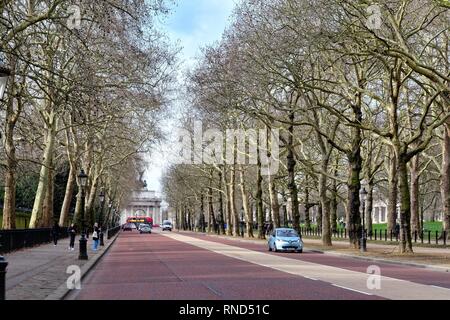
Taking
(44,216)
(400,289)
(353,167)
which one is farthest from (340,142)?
(400,289)

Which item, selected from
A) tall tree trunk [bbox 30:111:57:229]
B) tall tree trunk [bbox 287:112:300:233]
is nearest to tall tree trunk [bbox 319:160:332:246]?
tall tree trunk [bbox 287:112:300:233]

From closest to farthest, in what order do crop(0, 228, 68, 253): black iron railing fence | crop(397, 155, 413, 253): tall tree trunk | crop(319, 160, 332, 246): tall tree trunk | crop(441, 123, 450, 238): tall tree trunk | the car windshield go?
crop(0, 228, 68, 253): black iron railing fence < crop(397, 155, 413, 253): tall tree trunk < the car windshield < crop(319, 160, 332, 246): tall tree trunk < crop(441, 123, 450, 238): tall tree trunk

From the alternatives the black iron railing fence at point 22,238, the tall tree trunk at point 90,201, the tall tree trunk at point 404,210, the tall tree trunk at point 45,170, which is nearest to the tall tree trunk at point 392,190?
the tall tree trunk at point 404,210

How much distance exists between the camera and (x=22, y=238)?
39000 mm

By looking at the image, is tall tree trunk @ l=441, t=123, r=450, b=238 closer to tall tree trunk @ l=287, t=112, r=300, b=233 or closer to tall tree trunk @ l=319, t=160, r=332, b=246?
tall tree trunk @ l=319, t=160, r=332, b=246

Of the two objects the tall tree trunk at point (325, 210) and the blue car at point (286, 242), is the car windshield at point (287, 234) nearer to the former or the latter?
the blue car at point (286, 242)

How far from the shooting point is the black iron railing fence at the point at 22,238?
109 ft

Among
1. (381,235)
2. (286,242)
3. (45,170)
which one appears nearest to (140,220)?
(381,235)

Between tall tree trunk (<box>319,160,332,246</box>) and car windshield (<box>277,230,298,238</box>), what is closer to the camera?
car windshield (<box>277,230,298,238</box>)

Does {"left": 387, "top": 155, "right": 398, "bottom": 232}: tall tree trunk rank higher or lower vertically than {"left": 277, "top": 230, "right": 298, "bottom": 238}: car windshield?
higher

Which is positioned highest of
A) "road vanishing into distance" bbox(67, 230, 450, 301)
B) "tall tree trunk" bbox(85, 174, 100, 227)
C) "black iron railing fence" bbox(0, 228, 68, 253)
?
"tall tree trunk" bbox(85, 174, 100, 227)

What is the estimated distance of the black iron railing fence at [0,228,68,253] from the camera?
3314 cm

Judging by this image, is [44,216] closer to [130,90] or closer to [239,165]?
[130,90]
